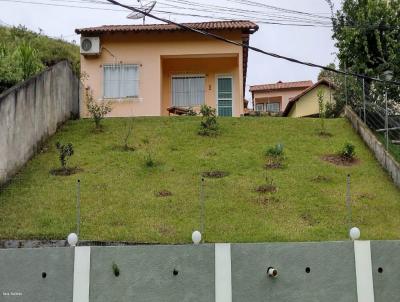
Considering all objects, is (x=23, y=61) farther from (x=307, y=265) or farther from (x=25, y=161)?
(x=307, y=265)

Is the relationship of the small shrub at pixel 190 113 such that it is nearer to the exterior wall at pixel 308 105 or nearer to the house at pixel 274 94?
the exterior wall at pixel 308 105

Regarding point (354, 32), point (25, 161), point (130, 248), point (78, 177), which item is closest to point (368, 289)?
point (130, 248)

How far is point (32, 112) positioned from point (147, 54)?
749 centimetres

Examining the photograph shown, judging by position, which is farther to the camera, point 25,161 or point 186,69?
point 186,69

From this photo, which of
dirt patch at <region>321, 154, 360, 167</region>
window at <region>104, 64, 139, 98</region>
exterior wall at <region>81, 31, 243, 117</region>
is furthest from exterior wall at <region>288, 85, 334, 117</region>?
dirt patch at <region>321, 154, 360, 167</region>

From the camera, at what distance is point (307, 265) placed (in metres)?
8.84

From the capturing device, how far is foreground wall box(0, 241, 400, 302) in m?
8.73

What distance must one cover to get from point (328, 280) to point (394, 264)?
1.11m

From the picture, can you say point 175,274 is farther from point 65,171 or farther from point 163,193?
point 65,171

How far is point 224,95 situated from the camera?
76.2 feet

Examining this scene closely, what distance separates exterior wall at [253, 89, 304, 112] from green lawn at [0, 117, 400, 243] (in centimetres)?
1923

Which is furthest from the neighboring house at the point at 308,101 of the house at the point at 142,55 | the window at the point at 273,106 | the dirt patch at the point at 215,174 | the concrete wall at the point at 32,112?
the dirt patch at the point at 215,174

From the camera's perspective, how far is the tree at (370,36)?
1755 centimetres

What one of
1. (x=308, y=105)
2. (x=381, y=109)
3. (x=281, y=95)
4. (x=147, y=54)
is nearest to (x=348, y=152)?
(x=381, y=109)
